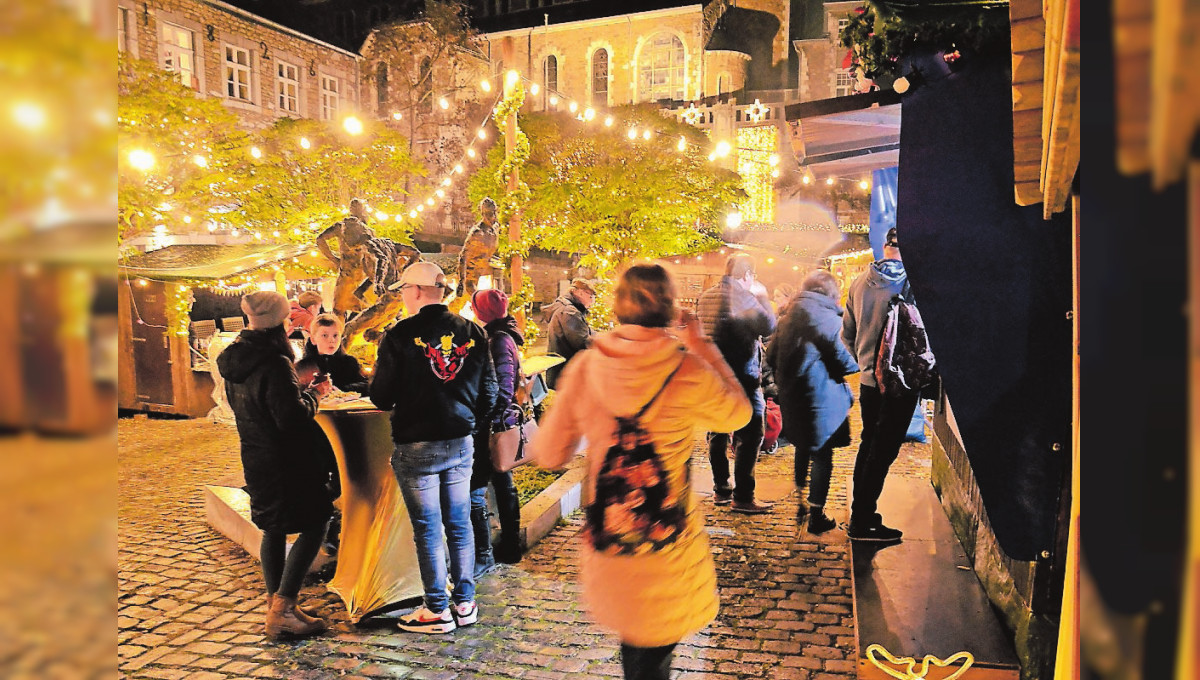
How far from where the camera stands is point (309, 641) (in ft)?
14.6

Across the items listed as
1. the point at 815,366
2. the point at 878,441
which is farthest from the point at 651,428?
the point at 815,366

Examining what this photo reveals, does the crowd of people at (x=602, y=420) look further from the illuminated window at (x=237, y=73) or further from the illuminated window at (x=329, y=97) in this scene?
the illuminated window at (x=329, y=97)

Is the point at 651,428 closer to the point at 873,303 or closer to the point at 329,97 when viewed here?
the point at 873,303

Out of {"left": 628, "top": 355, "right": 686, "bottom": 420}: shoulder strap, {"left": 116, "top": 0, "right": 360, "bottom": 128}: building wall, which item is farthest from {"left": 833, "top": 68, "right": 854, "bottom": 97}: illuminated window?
{"left": 628, "top": 355, "right": 686, "bottom": 420}: shoulder strap

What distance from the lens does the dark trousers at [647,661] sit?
2.77 m

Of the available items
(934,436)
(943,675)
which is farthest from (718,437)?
(943,675)

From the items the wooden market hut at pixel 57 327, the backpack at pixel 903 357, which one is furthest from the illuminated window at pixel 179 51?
the wooden market hut at pixel 57 327

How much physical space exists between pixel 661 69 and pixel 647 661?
1654 inches

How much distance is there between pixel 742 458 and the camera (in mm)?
6680

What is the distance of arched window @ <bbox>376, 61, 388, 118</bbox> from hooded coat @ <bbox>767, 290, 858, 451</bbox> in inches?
1390

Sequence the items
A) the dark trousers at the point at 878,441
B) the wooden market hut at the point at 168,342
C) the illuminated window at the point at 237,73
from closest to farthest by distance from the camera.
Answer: the dark trousers at the point at 878,441 → the wooden market hut at the point at 168,342 → the illuminated window at the point at 237,73

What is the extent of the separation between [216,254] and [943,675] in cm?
1121

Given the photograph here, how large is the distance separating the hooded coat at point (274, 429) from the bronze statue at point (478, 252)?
11.0ft

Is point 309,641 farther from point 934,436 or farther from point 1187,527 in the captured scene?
point 934,436
